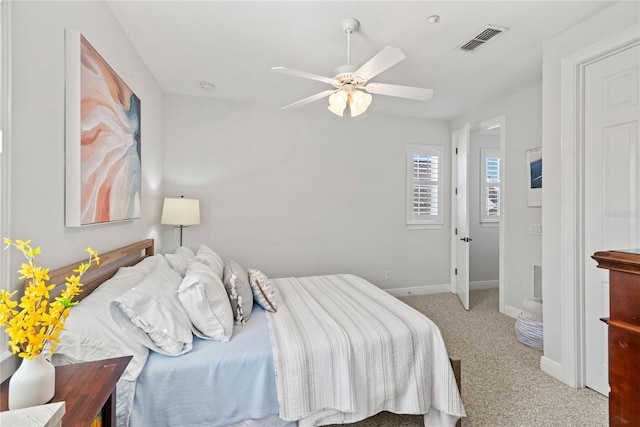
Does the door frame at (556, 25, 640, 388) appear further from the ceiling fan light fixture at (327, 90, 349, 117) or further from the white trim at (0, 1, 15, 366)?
the white trim at (0, 1, 15, 366)

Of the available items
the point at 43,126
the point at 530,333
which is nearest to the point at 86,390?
the point at 43,126

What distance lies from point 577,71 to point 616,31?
0.92ft

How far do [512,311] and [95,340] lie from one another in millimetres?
4075

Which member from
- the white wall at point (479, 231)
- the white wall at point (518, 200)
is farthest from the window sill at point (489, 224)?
the white wall at point (518, 200)

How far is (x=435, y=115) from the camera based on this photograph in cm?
435

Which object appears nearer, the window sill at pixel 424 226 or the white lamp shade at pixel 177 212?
the white lamp shade at pixel 177 212

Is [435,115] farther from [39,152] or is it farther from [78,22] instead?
[39,152]

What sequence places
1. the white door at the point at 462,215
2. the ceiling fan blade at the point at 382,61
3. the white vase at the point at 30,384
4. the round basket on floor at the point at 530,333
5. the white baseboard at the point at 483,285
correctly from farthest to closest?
the white baseboard at the point at 483,285 < the white door at the point at 462,215 < the round basket on floor at the point at 530,333 < the ceiling fan blade at the point at 382,61 < the white vase at the point at 30,384

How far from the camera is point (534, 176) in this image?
3.34 m

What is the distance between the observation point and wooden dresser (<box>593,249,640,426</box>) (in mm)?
738

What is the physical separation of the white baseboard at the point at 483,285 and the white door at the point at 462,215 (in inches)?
25.2

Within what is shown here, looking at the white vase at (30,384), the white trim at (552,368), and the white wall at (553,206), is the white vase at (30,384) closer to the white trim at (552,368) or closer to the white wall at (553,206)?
the white wall at (553,206)

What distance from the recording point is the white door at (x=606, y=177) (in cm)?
195

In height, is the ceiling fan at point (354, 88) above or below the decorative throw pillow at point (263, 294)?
above
